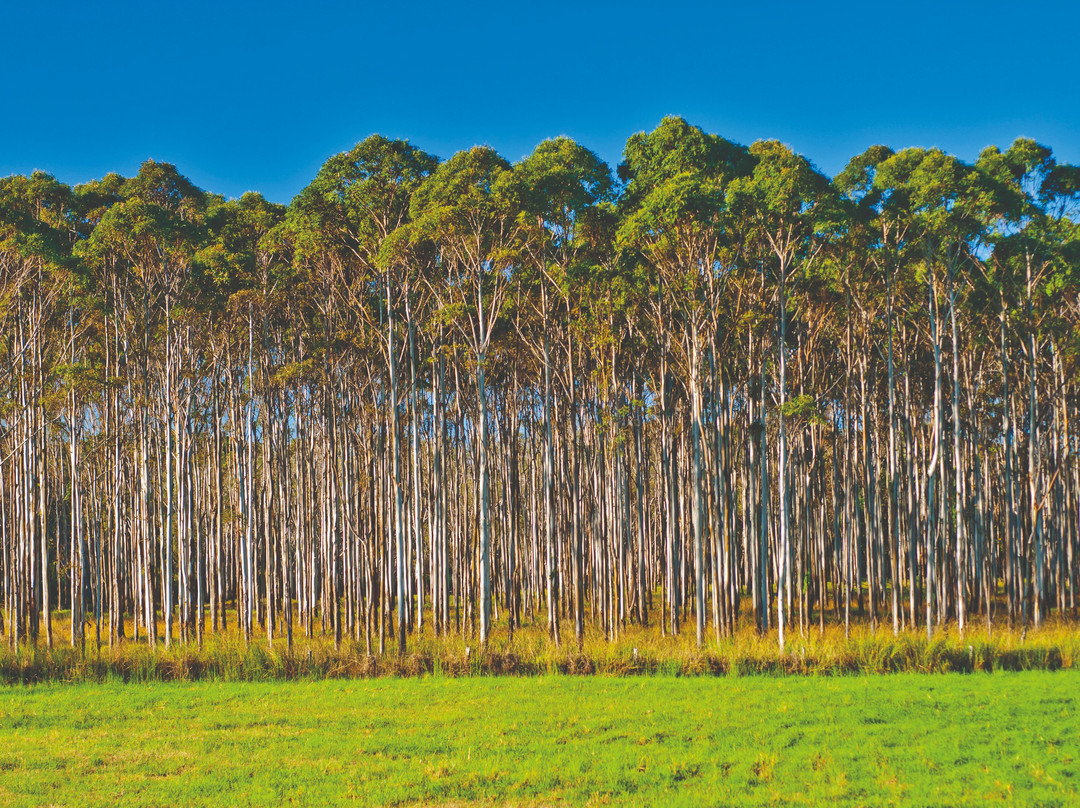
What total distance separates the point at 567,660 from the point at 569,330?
8450 mm

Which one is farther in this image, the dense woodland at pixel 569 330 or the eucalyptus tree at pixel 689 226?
the dense woodland at pixel 569 330

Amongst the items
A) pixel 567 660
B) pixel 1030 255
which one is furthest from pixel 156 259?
pixel 1030 255

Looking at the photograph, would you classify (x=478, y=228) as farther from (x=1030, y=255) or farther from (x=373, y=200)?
(x=1030, y=255)

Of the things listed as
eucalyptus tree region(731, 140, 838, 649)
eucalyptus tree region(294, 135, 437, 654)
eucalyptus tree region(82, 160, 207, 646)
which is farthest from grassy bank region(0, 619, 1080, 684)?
eucalyptus tree region(82, 160, 207, 646)

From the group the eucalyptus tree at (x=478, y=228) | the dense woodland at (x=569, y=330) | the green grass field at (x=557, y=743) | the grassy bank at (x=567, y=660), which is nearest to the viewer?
the green grass field at (x=557, y=743)

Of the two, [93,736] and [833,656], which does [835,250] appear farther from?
[93,736]

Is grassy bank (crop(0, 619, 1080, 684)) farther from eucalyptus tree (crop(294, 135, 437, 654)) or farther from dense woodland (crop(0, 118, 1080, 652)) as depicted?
eucalyptus tree (crop(294, 135, 437, 654))

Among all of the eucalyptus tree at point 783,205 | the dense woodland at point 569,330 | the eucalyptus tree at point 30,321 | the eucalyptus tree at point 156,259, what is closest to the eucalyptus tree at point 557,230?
the dense woodland at point 569,330

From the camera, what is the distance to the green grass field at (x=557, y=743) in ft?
28.7

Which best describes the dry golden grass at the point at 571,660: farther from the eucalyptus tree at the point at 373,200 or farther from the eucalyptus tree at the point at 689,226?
the eucalyptus tree at the point at 373,200

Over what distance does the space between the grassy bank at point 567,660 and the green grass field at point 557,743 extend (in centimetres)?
88

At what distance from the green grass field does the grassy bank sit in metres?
0.88

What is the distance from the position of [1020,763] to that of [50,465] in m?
38.8

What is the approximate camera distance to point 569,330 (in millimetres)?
21062
